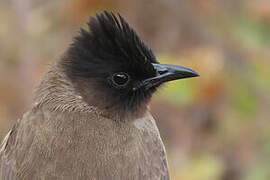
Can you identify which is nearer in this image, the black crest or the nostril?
the black crest

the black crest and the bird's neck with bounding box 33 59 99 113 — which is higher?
the black crest

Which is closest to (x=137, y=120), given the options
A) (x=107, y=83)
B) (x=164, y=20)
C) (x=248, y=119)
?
(x=107, y=83)

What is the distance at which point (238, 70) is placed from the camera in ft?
17.6

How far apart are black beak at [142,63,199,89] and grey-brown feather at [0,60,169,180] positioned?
8.3 inches

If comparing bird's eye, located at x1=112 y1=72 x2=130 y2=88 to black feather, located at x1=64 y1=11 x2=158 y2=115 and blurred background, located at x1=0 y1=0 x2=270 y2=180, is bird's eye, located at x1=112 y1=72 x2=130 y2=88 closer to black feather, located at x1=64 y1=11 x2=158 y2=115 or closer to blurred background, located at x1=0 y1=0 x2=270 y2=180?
black feather, located at x1=64 y1=11 x2=158 y2=115

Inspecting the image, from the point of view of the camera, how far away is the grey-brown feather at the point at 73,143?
→ 3.70 meters

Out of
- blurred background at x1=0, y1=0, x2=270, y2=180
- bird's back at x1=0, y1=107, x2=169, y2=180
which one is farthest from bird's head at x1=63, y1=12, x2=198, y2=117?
blurred background at x1=0, y1=0, x2=270, y2=180

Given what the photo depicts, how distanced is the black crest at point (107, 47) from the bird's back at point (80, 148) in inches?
10.2

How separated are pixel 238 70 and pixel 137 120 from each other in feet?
4.68

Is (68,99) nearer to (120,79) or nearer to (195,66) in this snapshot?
(120,79)

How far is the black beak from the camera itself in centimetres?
407

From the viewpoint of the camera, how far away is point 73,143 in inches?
150

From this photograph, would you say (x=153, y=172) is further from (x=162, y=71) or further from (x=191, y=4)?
(x=191, y=4)

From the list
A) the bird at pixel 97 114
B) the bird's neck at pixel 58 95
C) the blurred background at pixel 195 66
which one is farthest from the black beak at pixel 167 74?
the blurred background at pixel 195 66
